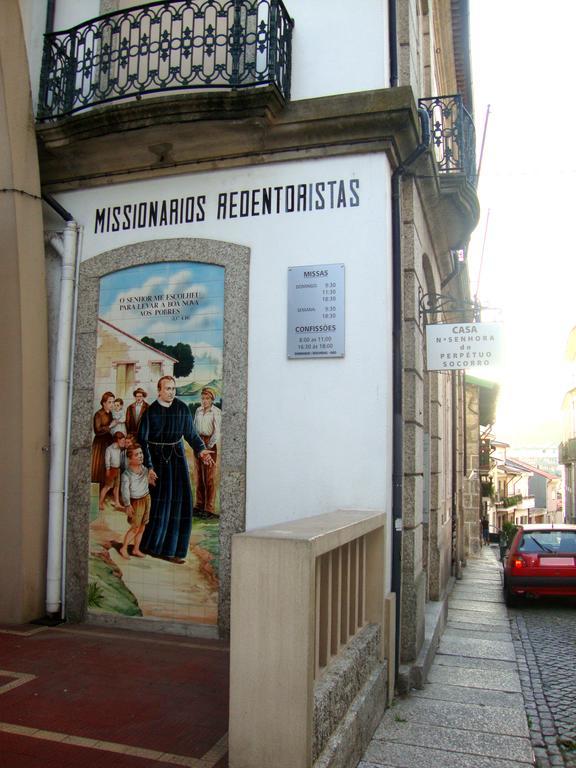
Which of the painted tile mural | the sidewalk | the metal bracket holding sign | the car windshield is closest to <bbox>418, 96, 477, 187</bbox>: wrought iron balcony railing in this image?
the metal bracket holding sign

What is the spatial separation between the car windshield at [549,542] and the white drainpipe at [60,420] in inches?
296

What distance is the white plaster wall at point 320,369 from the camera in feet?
19.9

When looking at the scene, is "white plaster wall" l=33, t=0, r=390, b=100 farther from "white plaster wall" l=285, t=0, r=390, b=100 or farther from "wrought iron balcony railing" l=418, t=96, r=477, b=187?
"wrought iron balcony railing" l=418, t=96, r=477, b=187

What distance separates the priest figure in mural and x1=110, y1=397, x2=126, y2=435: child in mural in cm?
23

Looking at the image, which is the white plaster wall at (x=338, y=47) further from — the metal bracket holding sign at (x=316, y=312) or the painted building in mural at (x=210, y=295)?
the metal bracket holding sign at (x=316, y=312)

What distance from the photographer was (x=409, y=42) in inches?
273

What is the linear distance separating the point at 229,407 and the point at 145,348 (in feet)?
3.70

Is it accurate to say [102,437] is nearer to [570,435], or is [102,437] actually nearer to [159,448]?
[159,448]

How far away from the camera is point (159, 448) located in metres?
6.69

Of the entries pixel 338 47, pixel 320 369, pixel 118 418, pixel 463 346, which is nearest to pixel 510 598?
pixel 463 346

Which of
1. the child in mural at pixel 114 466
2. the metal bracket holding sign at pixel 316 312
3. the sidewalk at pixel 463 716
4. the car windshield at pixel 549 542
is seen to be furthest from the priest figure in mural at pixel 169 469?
the car windshield at pixel 549 542

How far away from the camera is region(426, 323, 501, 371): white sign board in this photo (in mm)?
7020

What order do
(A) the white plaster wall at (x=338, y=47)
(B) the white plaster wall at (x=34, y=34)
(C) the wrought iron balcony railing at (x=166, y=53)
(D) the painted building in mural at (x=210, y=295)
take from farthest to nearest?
1. (B) the white plaster wall at (x=34, y=34)
2. (A) the white plaster wall at (x=338, y=47)
3. (C) the wrought iron balcony railing at (x=166, y=53)
4. (D) the painted building in mural at (x=210, y=295)

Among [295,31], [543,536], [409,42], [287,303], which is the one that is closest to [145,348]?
[287,303]
